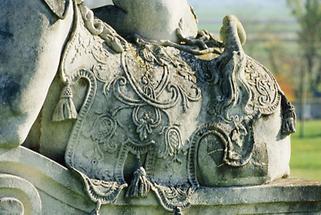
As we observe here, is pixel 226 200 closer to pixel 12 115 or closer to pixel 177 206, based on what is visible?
pixel 177 206

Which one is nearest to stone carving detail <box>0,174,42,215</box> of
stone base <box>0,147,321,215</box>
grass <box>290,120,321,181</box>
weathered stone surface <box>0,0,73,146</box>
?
stone base <box>0,147,321,215</box>

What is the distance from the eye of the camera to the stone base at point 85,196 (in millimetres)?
6078

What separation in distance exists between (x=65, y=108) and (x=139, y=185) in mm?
575

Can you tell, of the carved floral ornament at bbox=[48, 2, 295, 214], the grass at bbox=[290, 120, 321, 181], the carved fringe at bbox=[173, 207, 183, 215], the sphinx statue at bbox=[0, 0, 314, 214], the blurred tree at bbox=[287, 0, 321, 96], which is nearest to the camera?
the sphinx statue at bbox=[0, 0, 314, 214]

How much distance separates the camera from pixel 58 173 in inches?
245

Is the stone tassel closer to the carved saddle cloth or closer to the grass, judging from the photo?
the carved saddle cloth

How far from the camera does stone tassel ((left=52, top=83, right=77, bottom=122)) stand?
6.24 meters

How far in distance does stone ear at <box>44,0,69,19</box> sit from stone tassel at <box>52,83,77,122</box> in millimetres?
381

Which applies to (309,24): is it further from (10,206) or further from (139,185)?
(10,206)

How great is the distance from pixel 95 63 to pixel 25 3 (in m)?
0.58

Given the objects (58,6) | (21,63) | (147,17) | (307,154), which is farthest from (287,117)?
(307,154)

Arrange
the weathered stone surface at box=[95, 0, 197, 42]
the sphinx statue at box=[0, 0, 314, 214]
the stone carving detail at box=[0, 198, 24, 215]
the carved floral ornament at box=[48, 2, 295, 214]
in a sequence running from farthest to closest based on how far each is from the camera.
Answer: the weathered stone surface at box=[95, 0, 197, 42], the carved floral ornament at box=[48, 2, 295, 214], the sphinx statue at box=[0, 0, 314, 214], the stone carving detail at box=[0, 198, 24, 215]

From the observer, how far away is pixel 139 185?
6.41m

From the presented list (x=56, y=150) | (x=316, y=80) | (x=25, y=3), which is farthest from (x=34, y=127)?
(x=316, y=80)
